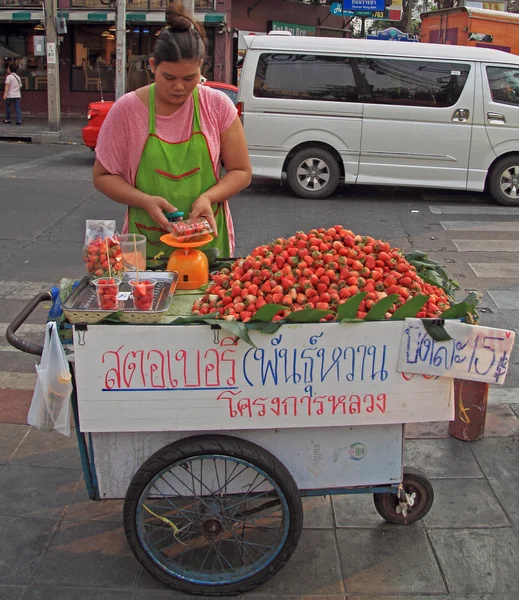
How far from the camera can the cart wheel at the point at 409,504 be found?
119 inches

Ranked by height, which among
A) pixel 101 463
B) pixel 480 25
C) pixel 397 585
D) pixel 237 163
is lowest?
pixel 397 585

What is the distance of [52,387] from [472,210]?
878 cm

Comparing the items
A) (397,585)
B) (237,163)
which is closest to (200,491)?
(397,585)

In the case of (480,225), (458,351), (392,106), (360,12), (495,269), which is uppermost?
(360,12)

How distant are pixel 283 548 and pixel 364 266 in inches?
45.1

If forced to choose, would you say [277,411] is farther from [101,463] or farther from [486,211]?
[486,211]

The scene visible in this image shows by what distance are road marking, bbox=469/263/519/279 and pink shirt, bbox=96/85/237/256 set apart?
15.3 ft

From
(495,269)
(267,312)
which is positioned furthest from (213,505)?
(495,269)

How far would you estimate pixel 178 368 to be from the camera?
2.50 m

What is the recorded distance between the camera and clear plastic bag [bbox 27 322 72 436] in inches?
97.9

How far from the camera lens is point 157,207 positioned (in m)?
3.09

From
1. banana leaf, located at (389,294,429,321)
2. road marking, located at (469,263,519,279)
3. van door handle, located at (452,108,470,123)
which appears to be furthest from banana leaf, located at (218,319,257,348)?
van door handle, located at (452,108,470,123)

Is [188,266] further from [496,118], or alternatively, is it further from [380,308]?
[496,118]

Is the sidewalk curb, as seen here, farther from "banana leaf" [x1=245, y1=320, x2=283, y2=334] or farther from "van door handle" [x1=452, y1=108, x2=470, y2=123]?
"banana leaf" [x1=245, y1=320, x2=283, y2=334]
